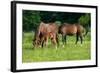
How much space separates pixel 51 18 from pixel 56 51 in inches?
10.9

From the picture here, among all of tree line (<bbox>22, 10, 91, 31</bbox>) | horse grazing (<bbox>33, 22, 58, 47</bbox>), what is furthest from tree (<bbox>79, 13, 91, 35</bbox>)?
horse grazing (<bbox>33, 22, 58, 47</bbox>)

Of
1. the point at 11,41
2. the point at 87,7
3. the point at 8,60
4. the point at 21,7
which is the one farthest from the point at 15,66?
the point at 87,7

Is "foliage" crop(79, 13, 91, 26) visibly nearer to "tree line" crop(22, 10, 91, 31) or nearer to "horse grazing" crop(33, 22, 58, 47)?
"tree line" crop(22, 10, 91, 31)

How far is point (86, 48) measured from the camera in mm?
1980

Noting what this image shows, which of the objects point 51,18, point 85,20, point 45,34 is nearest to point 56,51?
point 45,34

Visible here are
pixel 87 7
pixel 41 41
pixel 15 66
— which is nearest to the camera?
pixel 15 66

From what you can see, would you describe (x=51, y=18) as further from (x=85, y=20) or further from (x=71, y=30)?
(x=85, y=20)

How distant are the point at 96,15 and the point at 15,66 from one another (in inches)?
33.4

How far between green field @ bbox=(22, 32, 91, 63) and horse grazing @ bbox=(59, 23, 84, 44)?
40 millimetres

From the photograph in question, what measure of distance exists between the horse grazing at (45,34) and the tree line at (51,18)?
0.12 feet

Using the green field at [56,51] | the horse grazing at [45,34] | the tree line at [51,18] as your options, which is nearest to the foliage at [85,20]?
the tree line at [51,18]

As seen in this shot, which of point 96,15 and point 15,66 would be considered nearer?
point 15,66

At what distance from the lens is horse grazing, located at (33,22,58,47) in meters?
1.80

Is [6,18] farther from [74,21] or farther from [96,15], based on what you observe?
[96,15]
